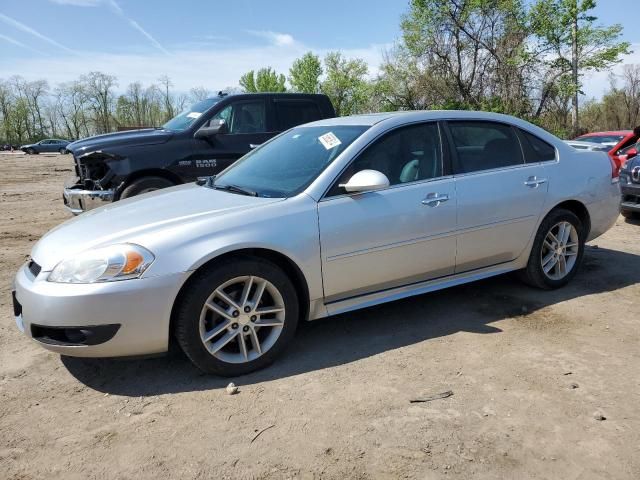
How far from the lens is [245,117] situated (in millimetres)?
7461

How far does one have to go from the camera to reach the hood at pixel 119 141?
21.6 feet

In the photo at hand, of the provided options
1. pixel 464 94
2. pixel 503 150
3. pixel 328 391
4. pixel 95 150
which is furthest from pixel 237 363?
pixel 464 94

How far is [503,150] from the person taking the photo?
172 inches

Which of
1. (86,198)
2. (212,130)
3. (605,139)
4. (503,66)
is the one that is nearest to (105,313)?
(86,198)

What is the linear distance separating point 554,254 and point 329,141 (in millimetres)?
2338

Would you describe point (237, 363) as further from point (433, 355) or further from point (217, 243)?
point (433, 355)

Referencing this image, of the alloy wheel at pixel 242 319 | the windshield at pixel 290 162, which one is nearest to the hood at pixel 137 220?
A: the windshield at pixel 290 162

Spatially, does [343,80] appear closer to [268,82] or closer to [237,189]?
[268,82]

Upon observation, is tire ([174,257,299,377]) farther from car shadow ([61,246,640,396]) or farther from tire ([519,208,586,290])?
tire ([519,208,586,290])

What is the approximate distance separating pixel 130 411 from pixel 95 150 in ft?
14.9

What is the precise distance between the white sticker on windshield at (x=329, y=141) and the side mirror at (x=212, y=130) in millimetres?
3359

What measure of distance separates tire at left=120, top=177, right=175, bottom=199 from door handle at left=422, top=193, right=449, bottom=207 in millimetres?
4123

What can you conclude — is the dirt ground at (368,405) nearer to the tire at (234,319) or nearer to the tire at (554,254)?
the tire at (234,319)

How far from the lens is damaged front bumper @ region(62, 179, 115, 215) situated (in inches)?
255
